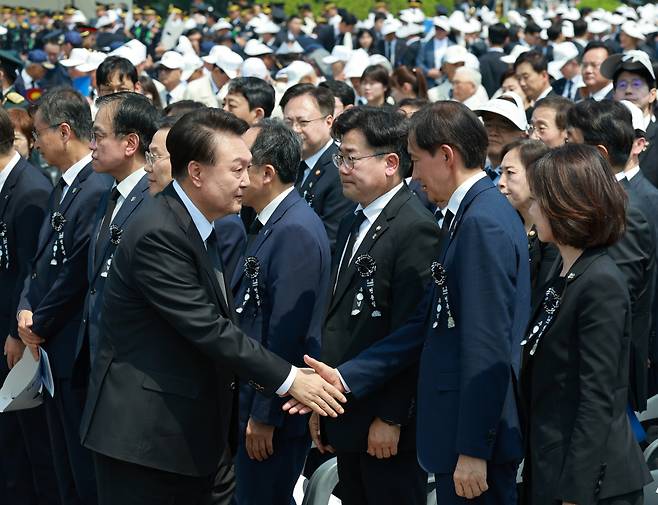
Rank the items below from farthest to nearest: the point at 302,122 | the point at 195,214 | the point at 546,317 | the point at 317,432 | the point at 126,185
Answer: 1. the point at 302,122
2. the point at 126,185
3. the point at 317,432
4. the point at 195,214
5. the point at 546,317

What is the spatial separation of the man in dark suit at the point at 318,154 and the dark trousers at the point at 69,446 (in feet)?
6.58

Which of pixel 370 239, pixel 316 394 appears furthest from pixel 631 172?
pixel 316 394

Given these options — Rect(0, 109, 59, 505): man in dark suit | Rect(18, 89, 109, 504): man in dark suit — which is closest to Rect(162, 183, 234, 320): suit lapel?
Rect(18, 89, 109, 504): man in dark suit

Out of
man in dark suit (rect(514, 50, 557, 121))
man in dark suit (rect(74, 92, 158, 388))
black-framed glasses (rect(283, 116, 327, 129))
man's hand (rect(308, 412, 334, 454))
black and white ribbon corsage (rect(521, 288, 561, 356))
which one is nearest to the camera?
black and white ribbon corsage (rect(521, 288, 561, 356))

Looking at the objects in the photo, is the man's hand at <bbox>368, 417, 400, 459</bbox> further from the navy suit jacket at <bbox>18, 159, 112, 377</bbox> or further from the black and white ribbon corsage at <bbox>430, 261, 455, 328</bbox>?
the navy suit jacket at <bbox>18, 159, 112, 377</bbox>

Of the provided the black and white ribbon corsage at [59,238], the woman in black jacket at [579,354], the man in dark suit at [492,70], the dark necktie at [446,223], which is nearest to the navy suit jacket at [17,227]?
the black and white ribbon corsage at [59,238]

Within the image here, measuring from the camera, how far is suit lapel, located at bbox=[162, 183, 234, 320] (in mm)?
3871

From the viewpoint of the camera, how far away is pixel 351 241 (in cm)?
444

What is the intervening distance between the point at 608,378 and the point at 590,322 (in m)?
0.18

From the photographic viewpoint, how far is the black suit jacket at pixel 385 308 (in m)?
4.24

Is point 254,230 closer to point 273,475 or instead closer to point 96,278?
point 96,278

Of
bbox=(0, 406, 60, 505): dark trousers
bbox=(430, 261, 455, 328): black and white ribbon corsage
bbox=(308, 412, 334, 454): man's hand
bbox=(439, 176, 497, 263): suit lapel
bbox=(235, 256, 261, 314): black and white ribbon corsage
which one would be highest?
bbox=(439, 176, 497, 263): suit lapel

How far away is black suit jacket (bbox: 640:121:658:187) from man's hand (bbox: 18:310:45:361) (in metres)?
4.29

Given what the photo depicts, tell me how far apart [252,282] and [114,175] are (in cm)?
111
